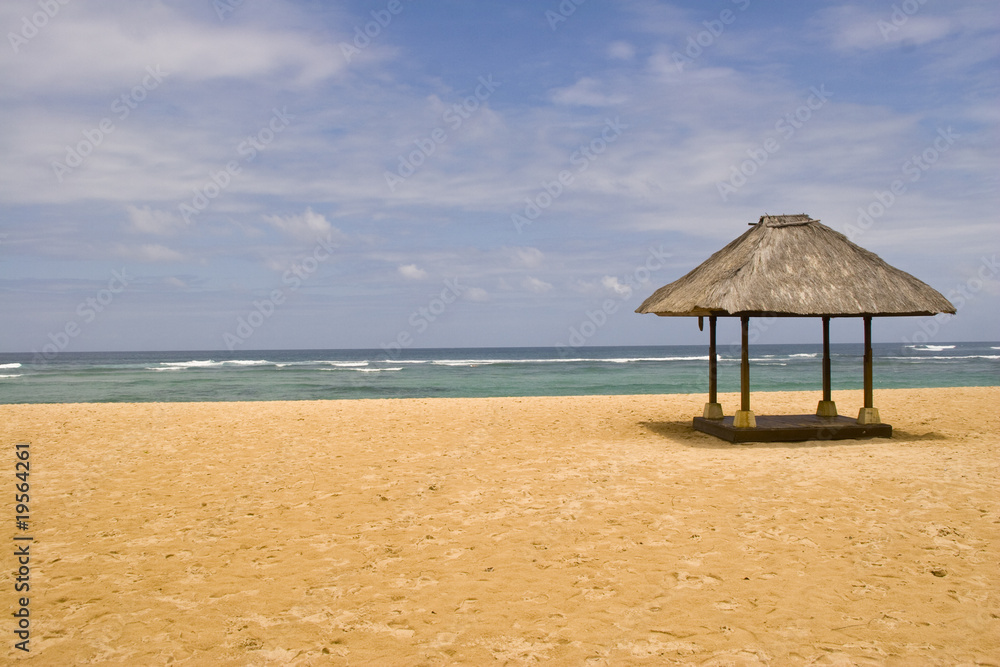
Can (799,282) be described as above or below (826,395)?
above

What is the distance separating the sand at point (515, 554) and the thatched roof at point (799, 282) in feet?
6.05

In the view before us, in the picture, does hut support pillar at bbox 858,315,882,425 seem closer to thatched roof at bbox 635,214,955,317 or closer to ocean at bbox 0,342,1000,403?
thatched roof at bbox 635,214,955,317

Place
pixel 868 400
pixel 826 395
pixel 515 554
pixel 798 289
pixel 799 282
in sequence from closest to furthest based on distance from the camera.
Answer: pixel 515 554 < pixel 798 289 < pixel 799 282 < pixel 868 400 < pixel 826 395

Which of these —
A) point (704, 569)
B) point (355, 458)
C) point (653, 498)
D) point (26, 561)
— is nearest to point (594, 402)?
point (355, 458)

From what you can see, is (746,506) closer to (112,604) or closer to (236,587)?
(236,587)

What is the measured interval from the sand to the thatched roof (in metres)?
1.85

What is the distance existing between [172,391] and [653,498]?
24039mm

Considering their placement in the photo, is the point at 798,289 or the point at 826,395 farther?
the point at 826,395

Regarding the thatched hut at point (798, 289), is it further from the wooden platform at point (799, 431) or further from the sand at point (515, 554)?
the sand at point (515, 554)

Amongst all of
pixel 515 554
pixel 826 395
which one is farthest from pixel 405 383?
pixel 515 554

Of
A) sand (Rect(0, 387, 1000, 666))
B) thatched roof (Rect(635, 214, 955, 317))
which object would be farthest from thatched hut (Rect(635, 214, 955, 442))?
sand (Rect(0, 387, 1000, 666))

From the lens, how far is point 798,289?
8.76m

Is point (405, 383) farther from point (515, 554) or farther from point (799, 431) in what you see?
point (515, 554)

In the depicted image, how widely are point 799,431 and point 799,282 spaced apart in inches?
81.7
